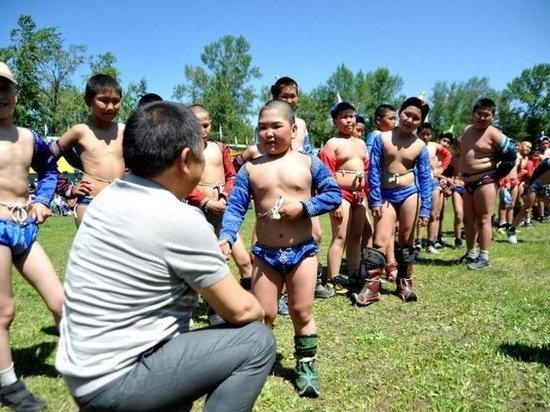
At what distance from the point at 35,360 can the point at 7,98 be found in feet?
7.17

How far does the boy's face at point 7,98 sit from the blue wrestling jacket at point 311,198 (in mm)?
1726

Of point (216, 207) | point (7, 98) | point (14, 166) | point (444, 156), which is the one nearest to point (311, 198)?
point (216, 207)

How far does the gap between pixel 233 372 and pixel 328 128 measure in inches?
2583

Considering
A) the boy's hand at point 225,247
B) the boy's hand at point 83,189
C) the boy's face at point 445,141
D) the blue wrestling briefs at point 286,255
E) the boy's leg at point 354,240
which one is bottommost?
the boy's leg at point 354,240

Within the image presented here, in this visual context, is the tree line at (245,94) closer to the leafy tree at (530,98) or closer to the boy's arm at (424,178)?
the leafy tree at (530,98)

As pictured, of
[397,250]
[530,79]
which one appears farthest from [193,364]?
[530,79]

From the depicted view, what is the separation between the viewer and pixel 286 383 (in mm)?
3285

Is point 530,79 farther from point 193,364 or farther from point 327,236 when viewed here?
point 193,364

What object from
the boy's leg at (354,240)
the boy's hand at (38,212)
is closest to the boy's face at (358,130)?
the boy's leg at (354,240)

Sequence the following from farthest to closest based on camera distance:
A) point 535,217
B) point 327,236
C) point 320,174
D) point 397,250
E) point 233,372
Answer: point 535,217
point 327,236
point 397,250
point 320,174
point 233,372

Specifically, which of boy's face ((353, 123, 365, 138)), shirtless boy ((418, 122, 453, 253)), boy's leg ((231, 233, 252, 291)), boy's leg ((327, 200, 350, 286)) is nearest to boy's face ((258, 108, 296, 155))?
boy's leg ((231, 233, 252, 291))

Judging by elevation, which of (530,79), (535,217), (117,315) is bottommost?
(535,217)

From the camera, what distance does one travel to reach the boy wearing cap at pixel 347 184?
5.67 metres

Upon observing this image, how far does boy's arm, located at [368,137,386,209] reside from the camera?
17.2ft
